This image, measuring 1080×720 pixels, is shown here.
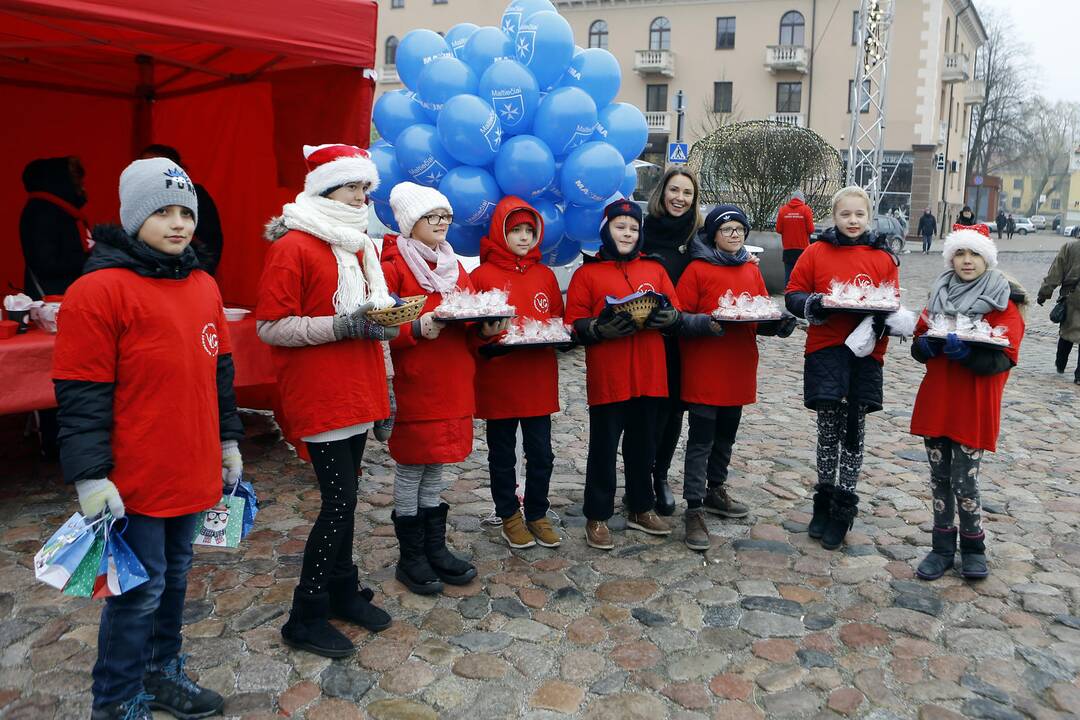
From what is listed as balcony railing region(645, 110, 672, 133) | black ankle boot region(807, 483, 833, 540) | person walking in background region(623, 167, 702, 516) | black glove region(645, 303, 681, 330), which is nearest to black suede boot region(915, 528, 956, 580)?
black ankle boot region(807, 483, 833, 540)

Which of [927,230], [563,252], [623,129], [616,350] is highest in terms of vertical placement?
[927,230]

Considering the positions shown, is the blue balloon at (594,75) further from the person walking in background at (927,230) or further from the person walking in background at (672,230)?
the person walking in background at (927,230)

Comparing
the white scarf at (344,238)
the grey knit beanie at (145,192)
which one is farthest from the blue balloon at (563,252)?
the grey knit beanie at (145,192)

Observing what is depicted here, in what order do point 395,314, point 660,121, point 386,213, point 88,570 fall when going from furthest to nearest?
point 660,121
point 386,213
point 395,314
point 88,570

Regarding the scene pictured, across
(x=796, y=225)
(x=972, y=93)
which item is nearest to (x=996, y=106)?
(x=972, y=93)

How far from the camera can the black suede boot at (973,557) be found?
14.0 feet

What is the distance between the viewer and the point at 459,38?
16.7 feet

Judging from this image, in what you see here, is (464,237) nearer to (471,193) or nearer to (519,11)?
(471,193)

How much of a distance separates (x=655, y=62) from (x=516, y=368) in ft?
139

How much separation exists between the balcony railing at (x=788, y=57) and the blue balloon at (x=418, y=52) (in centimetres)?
3990

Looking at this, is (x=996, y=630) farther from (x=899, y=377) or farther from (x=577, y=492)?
(x=899, y=377)

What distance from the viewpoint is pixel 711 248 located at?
4.70 meters

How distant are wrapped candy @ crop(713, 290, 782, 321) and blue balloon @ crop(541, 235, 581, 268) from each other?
94 centimetres

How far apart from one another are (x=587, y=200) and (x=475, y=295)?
1006 mm
